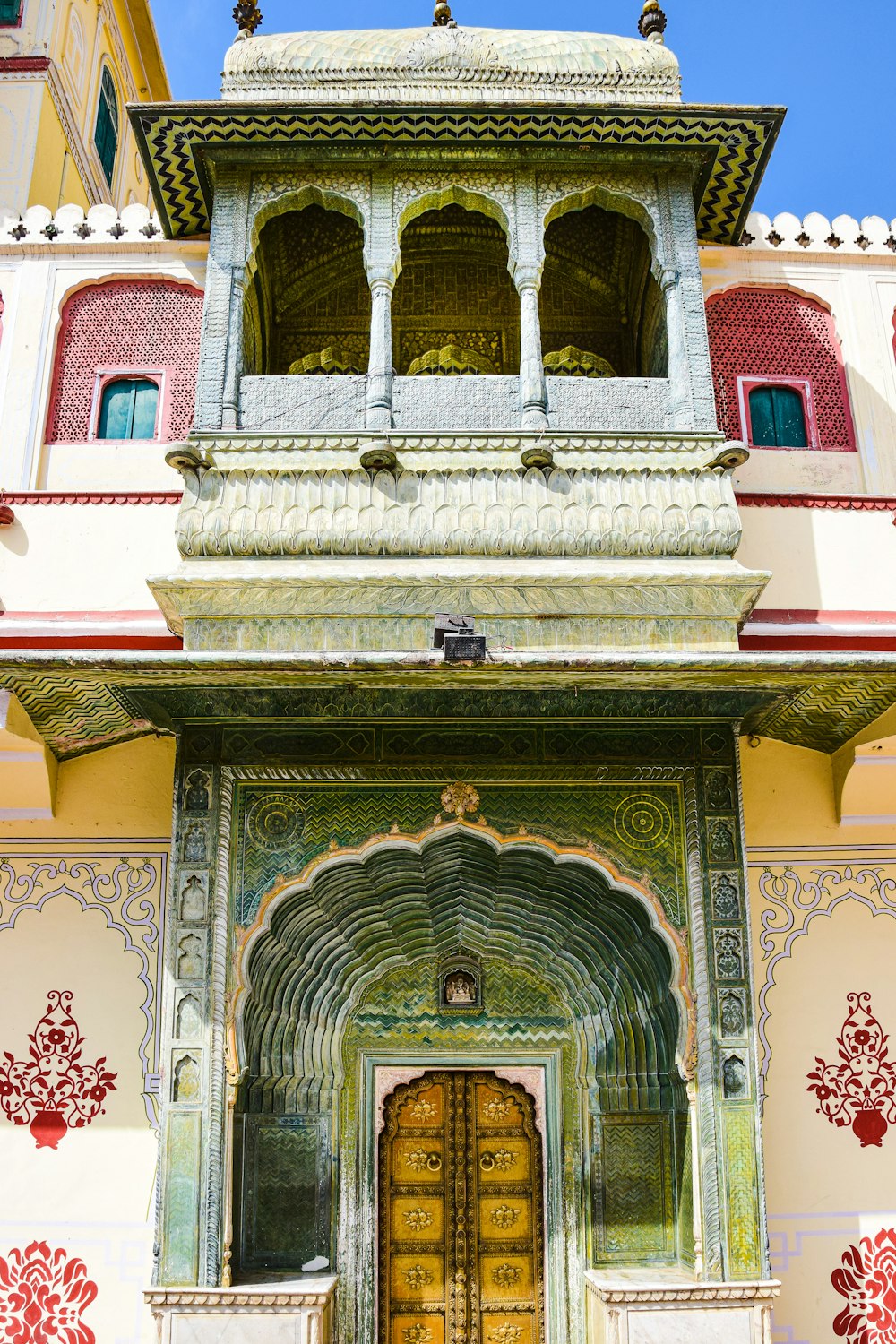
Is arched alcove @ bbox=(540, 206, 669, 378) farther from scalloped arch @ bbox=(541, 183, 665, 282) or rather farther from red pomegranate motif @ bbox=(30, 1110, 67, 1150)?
red pomegranate motif @ bbox=(30, 1110, 67, 1150)

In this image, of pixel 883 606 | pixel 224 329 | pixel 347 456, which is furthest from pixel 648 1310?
pixel 224 329

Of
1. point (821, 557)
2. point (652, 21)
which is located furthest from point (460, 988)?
point (652, 21)

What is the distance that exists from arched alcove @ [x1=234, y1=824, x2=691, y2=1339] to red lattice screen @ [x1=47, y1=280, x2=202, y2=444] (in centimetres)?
337

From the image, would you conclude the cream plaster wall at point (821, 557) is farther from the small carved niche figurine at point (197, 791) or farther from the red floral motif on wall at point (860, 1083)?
the small carved niche figurine at point (197, 791)

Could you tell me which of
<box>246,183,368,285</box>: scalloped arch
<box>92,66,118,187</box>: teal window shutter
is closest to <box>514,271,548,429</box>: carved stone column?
<box>246,183,368,285</box>: scalloped arch

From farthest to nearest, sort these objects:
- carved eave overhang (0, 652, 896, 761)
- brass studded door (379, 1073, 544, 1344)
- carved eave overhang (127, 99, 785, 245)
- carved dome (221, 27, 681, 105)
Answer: carved dome (221, 27, 681, 105) < carved eave overhang (127, 99, 785, 245) < brass studded door (379, 1073, 544, 1344) < carved eave overhang (0, 652, 896, 761)

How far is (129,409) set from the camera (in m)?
8.31

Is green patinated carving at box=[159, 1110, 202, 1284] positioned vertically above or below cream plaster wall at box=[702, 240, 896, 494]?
below

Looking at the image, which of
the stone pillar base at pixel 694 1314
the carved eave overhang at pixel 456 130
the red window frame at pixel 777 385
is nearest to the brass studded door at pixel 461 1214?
the stone pillar base at pixel 694 1314

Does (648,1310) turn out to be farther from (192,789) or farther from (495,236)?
(495,236)

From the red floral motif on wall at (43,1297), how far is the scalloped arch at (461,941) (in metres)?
1.40

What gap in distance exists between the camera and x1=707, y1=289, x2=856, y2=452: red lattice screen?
328 inches

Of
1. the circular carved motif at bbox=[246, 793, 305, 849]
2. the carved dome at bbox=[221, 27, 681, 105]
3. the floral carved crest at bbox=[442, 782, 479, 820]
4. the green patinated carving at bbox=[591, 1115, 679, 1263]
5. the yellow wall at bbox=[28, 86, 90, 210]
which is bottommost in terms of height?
the green patinated carving at bbox=[591, 1115, 679, 1263]

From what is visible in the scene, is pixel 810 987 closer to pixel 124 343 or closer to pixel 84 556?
pixel 84 556
